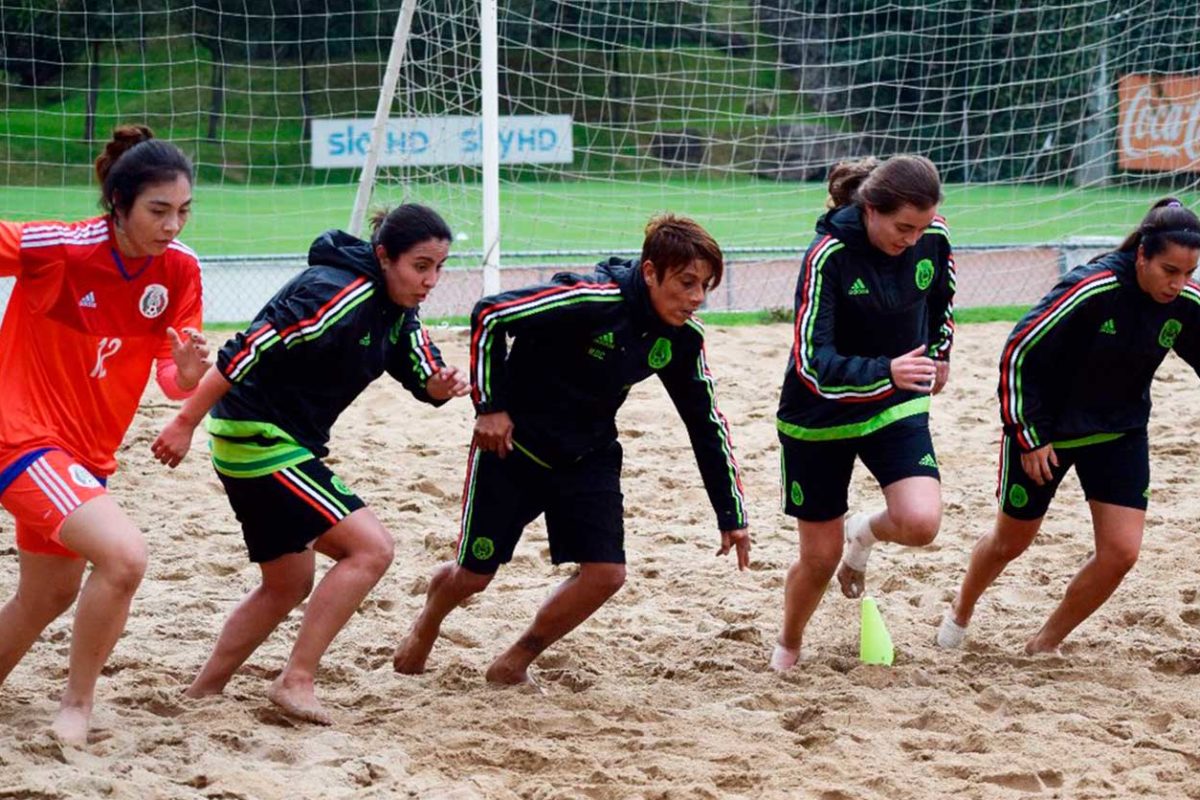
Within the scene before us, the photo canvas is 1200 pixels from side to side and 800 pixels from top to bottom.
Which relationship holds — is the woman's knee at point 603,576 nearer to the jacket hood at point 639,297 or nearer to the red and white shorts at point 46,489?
the jacket hood at point 639,297

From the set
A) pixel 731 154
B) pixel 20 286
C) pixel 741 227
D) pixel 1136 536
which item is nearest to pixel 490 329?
pixel 20 286

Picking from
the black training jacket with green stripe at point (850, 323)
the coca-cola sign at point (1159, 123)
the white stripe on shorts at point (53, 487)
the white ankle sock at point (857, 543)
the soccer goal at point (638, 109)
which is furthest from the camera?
the coca-cola sign at point (1159, 123)

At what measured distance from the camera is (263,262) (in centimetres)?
1333

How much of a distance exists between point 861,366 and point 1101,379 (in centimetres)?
89

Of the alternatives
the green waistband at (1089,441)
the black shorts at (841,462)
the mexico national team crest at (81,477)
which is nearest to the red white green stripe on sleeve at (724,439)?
the black shorts at (841,462)

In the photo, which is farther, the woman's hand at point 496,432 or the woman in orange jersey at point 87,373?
the woman's hand at point 496,432

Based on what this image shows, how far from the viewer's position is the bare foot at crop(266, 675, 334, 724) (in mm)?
4410

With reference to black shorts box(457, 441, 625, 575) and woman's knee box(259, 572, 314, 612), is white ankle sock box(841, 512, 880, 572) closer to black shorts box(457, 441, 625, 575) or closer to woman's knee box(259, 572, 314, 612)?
black shorts box(457, 441, 625, 575)

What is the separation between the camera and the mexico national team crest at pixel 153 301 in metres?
4.31

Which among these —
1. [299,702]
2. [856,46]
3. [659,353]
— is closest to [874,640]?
[659,353]

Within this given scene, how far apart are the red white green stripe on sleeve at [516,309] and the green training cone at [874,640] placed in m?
1.57

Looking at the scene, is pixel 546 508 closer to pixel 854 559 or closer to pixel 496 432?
pixel 496 432

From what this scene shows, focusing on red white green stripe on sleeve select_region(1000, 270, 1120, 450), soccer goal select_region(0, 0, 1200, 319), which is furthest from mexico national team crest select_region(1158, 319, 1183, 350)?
soccer goal select_region(0, 0, 1200, 319)

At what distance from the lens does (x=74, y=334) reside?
421 centimetres
